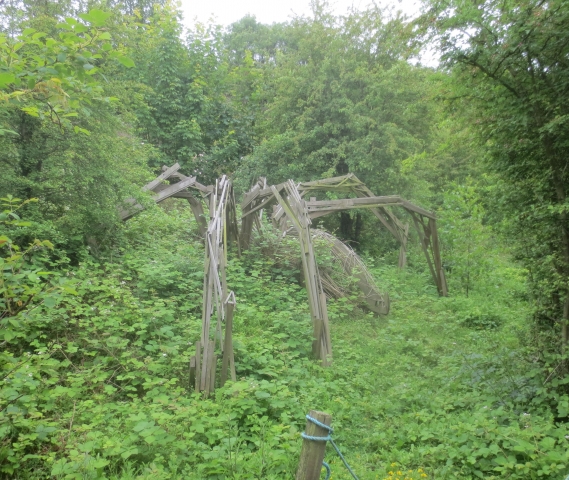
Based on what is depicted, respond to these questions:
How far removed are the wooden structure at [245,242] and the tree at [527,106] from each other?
8.94 feet

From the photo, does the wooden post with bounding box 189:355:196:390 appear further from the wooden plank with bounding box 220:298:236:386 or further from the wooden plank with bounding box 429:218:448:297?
the wooden plank with bounding box 429:218:448:297

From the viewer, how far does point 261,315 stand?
20.4 ft

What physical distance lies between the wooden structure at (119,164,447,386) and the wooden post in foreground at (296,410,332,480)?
221 cm

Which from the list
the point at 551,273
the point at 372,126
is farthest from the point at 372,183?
the point at 551,273

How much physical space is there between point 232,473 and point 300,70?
13762 millimetres

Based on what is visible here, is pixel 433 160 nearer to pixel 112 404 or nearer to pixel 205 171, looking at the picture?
pixel 205 171

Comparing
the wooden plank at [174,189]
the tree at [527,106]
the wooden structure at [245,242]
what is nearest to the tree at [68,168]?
the wooden structure at [245,242]

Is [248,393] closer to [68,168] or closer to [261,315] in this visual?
[261,315]

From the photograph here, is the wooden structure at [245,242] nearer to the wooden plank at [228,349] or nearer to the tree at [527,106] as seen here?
the wooden plank at [228,349]

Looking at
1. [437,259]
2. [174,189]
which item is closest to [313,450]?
[174,189]

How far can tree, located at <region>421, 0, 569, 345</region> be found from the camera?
372cm

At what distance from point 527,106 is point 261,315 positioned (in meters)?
4.36

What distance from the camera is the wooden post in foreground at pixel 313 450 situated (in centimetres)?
216

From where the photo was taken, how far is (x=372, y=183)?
13.4 meters
